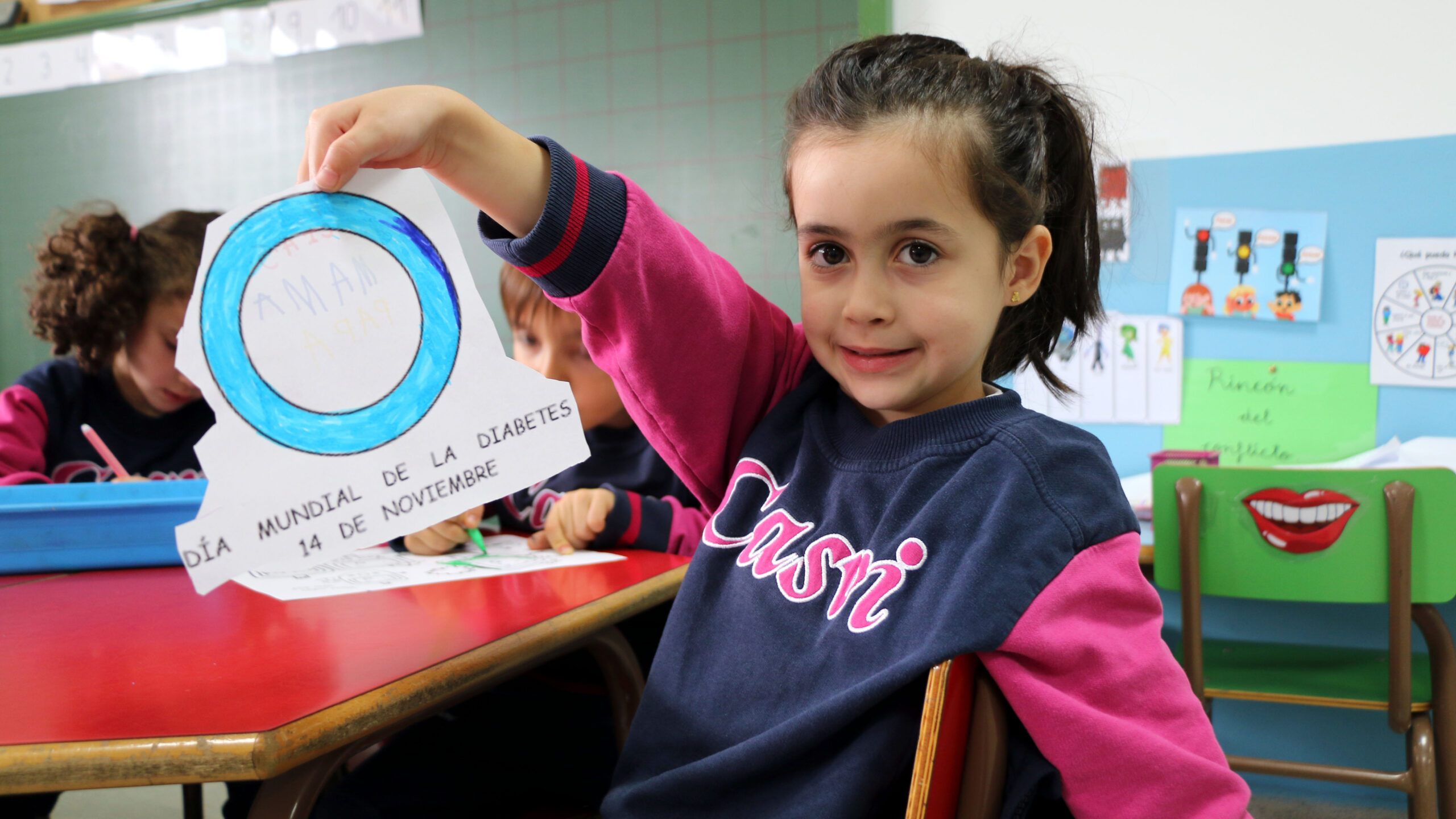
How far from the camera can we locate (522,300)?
1608mm

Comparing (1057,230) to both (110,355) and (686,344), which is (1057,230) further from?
(110,355)

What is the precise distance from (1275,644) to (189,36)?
3268mm

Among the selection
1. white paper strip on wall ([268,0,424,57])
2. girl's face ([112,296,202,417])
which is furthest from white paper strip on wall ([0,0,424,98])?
girl's face ([112,296,202,417])

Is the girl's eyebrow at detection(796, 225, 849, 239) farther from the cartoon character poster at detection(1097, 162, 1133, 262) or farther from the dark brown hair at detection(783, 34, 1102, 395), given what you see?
the cartoon character poster at detection(1097, 162, 1133, 262)

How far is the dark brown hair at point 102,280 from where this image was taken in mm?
1629

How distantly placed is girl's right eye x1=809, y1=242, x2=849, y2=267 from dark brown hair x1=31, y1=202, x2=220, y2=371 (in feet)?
4.50

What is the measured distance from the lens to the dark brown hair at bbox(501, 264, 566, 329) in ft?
5.11

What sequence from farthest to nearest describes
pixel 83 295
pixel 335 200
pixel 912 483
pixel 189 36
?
1. pixel 189 36
2. pixel 83 295
3. pixel 912 483
4. pixel 335 200

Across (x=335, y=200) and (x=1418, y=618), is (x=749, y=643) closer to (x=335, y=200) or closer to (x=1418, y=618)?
(x=335, y=200)

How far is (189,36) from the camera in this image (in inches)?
105

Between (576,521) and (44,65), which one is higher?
(44,65)

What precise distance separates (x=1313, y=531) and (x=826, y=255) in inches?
45.1

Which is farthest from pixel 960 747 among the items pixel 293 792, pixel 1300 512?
pixel 1300 512

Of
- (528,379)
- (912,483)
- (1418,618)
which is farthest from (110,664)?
(1418,618)
